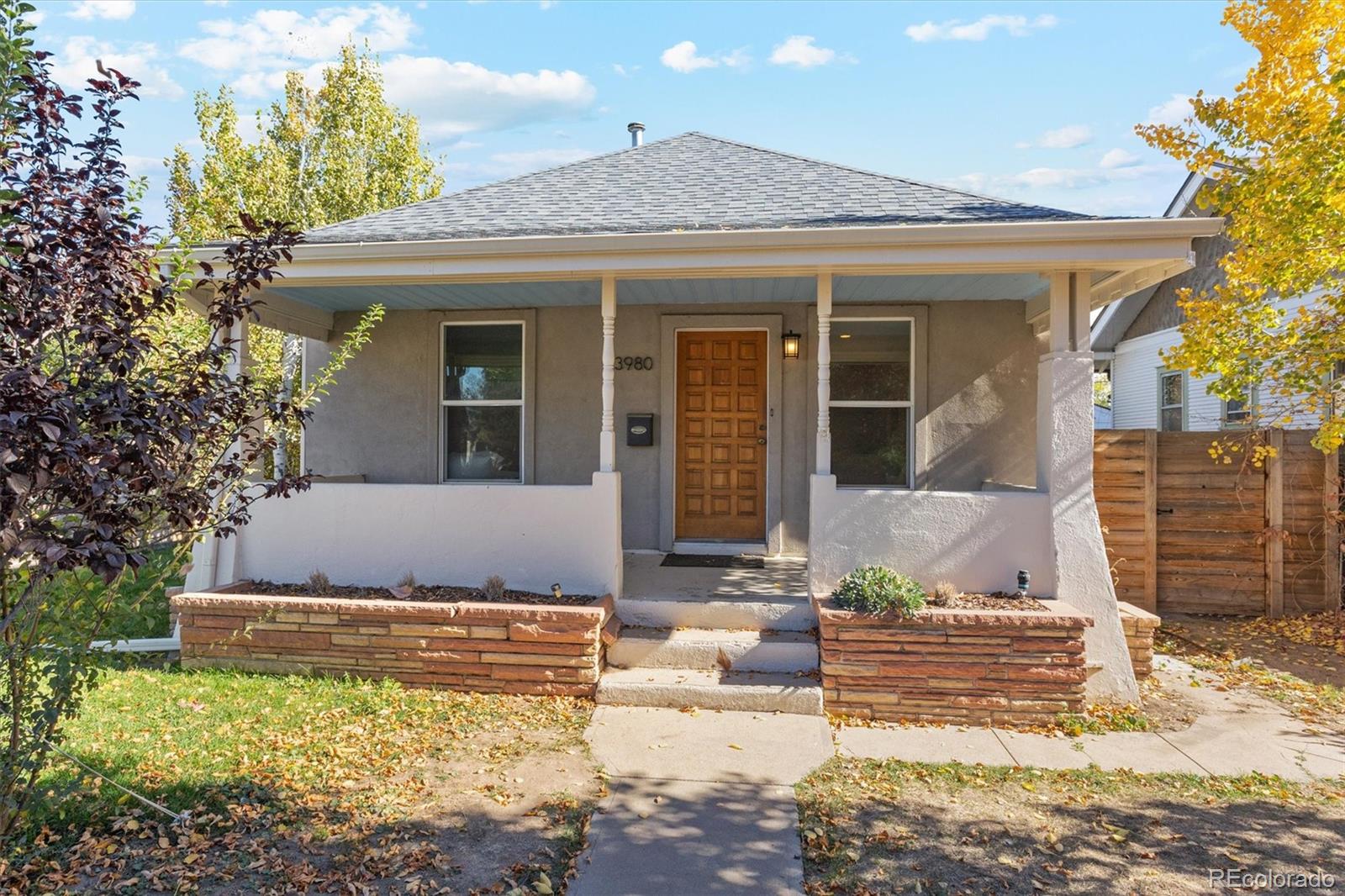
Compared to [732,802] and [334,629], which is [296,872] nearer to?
[732,802]

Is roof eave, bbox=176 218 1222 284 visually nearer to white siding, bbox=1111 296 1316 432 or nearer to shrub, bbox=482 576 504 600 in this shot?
shrub, bbox=482 576 504 600

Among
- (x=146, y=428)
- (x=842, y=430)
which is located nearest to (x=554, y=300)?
(x=842, y=430)

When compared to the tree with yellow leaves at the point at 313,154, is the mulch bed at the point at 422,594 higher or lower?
lower

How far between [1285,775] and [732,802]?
2882 mm

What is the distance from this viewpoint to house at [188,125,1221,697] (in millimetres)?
4809

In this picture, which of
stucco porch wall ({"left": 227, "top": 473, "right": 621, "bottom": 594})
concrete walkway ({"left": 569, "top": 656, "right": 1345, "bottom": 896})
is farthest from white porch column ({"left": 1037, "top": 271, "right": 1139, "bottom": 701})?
stucco porch wall ({"left": 227, "top": 473, "right": 621, "bottom": 594})

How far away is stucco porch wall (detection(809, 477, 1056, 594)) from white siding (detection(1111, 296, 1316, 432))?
7.17m

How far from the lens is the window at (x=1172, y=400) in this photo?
37.0ft

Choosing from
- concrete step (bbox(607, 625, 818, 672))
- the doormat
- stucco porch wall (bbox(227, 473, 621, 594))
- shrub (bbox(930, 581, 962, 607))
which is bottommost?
concrete step (bbox(607, 625, 818, 672))

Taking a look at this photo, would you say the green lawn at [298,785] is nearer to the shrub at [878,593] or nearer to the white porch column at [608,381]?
the white porch column at [608,381]

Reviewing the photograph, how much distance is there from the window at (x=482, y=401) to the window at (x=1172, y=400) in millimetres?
10238

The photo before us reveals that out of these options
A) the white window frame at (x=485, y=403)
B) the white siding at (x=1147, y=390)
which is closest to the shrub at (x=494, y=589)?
the white window frame at (x=485, y=403)

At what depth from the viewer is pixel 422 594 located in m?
5.07

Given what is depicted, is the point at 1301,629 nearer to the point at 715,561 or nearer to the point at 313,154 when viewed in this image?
the point at 715,561
